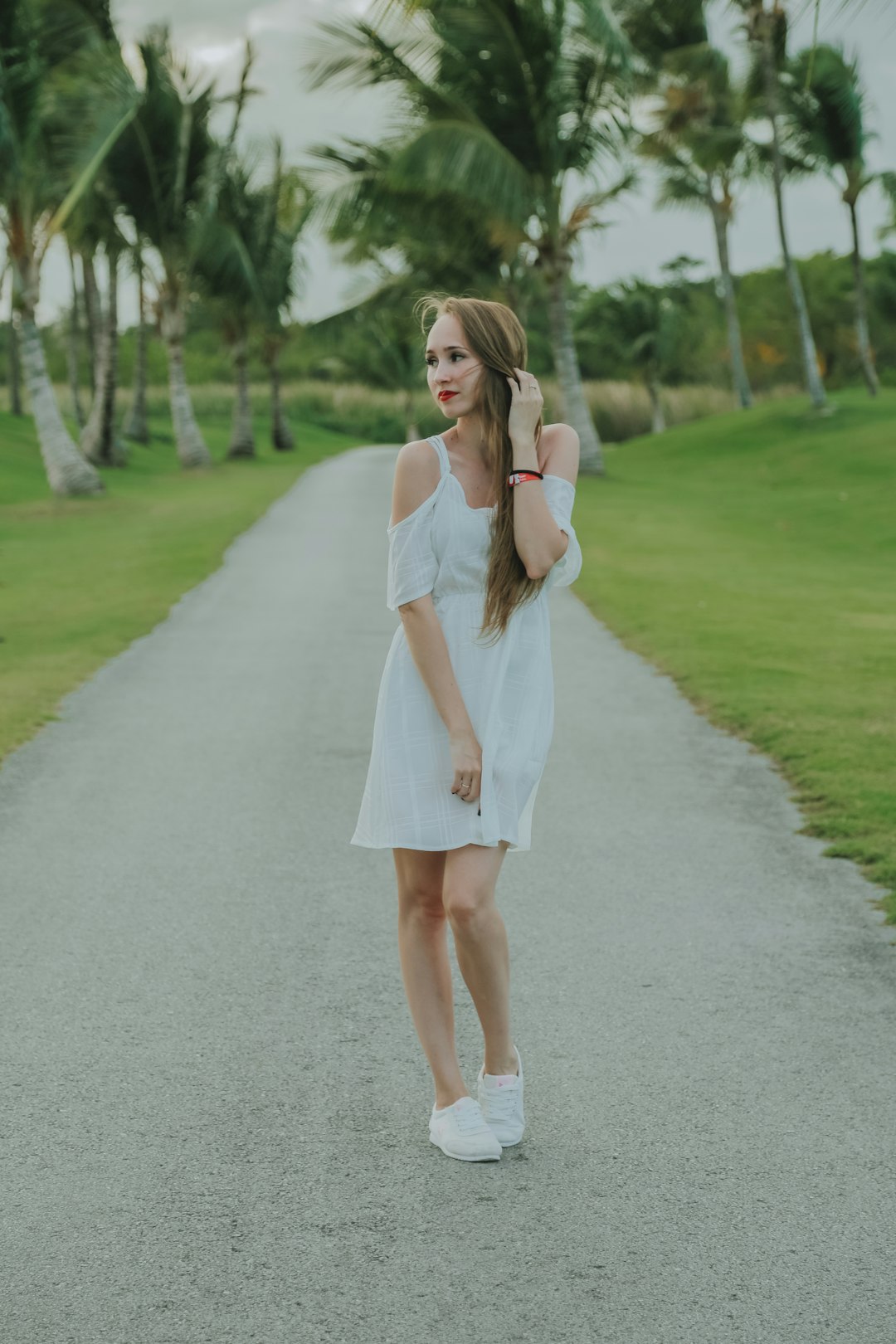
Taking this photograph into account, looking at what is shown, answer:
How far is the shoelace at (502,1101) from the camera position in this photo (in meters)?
3.44

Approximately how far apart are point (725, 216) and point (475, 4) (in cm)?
1879

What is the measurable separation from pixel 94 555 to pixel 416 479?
16.1 meters

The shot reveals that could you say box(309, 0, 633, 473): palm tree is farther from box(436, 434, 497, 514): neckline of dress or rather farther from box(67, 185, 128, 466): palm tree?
box(436, 434, 497, 514): neckline of dress

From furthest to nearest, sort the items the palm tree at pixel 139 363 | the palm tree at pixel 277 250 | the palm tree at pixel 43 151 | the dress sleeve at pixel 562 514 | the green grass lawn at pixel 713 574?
the palm tree at pixel 277 250, the palm tree at pixel 139 363, the palm tree at pixel 43 151, the green grass lawn at pixel 713 574, the dress sleeve at pixel 562 514

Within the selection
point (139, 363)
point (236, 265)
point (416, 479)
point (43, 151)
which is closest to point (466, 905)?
point (416, 479)

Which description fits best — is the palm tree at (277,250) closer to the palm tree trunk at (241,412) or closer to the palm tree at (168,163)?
the palm tree trunk at (241,412)

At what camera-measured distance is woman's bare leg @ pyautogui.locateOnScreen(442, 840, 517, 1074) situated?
10.8ft

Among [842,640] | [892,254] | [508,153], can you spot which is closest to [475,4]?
[508,153]

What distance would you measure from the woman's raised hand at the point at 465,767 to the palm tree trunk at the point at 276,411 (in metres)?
42.3

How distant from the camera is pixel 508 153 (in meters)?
25.8

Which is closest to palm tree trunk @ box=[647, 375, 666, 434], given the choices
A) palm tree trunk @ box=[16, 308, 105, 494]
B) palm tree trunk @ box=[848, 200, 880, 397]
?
palm tree trunk @ box=[848, 200, 880, 397]

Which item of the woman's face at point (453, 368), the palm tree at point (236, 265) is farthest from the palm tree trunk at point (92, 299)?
the woman's face at point (453, 368)

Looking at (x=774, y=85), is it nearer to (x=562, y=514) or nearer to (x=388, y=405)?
(x=562, y=514)

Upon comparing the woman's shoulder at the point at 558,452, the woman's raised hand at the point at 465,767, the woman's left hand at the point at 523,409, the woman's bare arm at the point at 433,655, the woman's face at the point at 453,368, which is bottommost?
the woman's raised hand at the point at 465,767
